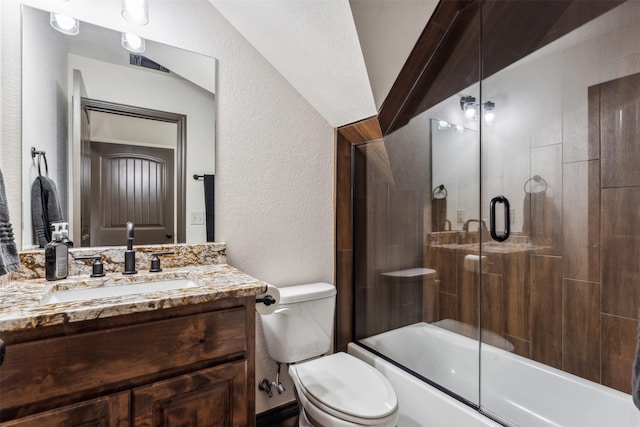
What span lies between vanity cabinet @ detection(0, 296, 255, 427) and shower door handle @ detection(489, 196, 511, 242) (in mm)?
1435

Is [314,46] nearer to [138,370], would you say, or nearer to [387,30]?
[387,30]

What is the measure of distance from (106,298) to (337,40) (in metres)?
1.33

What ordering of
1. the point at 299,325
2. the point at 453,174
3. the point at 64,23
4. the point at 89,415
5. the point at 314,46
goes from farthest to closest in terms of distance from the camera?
the point at 453,174 → the point at 299,325 → the point at 314,46 → the point at 64,23 → the point at 89,415

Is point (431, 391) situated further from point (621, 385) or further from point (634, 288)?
point (634, 288)

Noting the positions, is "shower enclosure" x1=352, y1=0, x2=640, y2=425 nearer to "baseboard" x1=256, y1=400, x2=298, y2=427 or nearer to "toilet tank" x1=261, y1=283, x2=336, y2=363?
"toilet tank" x1=261, y1=283, x2=336, y2=363

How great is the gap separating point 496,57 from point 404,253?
1221mm

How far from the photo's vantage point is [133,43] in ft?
4.57

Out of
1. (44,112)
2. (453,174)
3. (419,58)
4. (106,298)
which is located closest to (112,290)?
(106,298)

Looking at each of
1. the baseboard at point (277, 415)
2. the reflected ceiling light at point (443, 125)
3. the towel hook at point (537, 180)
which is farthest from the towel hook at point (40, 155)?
the towel hook at point (537, 180)

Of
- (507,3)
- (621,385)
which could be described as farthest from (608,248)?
(507,3)

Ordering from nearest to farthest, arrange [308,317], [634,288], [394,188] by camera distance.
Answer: [634,288] < [308,317] < [394,188]

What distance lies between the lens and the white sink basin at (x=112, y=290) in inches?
42.4

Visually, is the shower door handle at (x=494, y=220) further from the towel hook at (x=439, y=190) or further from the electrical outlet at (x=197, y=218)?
the electrical outlet at (x=197, y=218)

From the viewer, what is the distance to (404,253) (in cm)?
201
